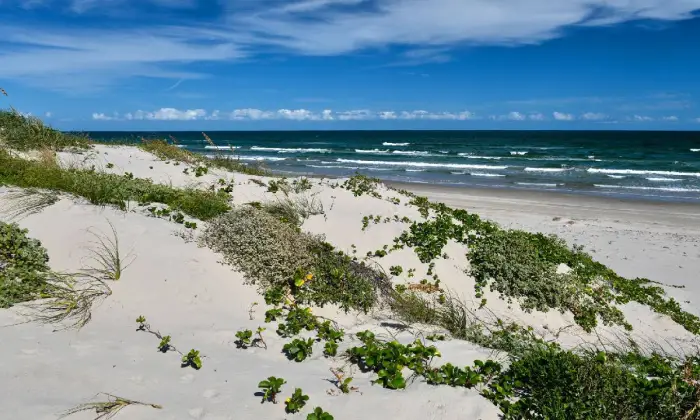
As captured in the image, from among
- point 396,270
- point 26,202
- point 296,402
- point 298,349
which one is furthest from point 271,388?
point 26,202

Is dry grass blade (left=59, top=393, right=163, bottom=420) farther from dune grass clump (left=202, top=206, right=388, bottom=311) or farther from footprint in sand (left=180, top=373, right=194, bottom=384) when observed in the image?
dune grass clump (left=202, top=206, right=388, bottom=311)

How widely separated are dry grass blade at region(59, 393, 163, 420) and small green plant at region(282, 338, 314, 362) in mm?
1454

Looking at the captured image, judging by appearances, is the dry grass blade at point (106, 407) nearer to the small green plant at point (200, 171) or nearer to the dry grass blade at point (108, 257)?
the dry grass blade at point (108, 257)

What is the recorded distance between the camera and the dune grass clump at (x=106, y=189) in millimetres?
7727

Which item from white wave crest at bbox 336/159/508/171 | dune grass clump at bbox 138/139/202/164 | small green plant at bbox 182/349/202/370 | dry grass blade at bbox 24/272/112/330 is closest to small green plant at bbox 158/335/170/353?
small green plant at bbox 182/349/202/370

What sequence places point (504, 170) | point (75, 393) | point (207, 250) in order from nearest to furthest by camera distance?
point (75, 393)
point (207, 250)
point (504, 170)

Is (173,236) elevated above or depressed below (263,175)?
below

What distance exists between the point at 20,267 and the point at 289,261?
3335mm

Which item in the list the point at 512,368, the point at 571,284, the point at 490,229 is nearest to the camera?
the point at 512,368

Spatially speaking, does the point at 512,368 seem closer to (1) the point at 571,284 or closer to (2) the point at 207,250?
(1) the point at 571,284

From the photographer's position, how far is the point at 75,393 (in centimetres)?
393

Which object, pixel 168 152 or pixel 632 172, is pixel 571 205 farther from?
pixel 632 172

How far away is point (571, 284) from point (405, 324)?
3.56 meters

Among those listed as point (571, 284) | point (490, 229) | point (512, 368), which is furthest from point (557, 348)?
point (490, 229)
